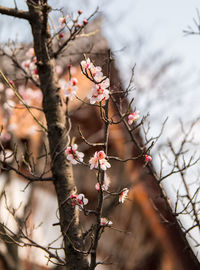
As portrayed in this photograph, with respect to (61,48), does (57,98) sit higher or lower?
lower

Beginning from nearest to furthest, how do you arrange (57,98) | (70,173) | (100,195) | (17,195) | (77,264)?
(100,195) → (77,264) → (70,173) → (57,98) → (17,195)

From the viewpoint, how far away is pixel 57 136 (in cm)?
324

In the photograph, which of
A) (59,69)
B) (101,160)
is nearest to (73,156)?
(101,160)

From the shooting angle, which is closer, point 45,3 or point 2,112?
point 45,3

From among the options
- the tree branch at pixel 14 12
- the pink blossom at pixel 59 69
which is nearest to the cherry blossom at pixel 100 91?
the tree branch at pixel 14 12

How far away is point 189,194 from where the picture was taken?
3.18 m

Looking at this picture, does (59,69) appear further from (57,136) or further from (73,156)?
(73,156)

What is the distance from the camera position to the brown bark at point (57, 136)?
9.14 feet

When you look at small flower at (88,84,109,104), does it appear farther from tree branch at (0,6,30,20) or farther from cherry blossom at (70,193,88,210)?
tree branch at (0,6,30,20)

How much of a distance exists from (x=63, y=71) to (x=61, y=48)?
3935 mm

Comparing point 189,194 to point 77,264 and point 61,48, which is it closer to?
point 77,264

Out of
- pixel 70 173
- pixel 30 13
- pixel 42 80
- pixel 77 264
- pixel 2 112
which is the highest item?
pixel 2 112

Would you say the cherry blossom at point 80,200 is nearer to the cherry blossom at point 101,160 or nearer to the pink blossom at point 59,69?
the cherry blossom at point 101,160

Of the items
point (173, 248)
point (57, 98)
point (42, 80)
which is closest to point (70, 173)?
point (57, 98)
